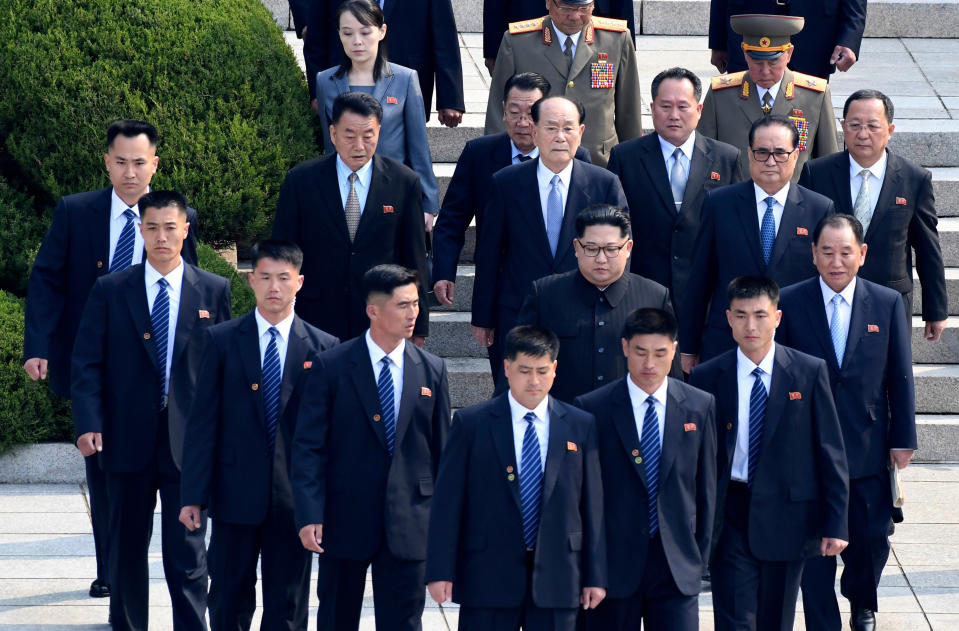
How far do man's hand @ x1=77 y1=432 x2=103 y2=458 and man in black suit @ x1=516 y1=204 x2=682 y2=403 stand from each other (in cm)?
202

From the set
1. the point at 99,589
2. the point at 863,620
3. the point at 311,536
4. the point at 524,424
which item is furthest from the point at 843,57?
the point at 99,589

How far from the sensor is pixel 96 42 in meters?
10.7

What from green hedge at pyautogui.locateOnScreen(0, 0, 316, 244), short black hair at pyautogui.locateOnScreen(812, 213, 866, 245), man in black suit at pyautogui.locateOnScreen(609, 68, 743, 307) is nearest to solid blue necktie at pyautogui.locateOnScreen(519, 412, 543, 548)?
short black hair at pyautogui.locateOnScreen(812, 213, 866, 245)

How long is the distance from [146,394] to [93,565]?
1.53m

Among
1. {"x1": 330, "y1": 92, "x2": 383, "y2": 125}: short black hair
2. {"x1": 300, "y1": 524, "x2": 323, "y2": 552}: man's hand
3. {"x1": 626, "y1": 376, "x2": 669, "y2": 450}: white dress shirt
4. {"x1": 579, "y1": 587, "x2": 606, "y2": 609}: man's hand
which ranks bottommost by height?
{"x1": 579, "y1": 587, "x2": 606, "y2": 609}: man's hand

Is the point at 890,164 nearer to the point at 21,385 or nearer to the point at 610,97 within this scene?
the point at 610,97

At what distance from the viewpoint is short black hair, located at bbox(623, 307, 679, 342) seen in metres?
6.79

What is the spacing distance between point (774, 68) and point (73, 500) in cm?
481

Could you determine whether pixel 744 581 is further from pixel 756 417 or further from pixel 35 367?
pixel 35 367

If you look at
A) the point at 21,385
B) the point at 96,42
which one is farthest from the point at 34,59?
the point at 21,385

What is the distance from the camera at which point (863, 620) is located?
26.2ft

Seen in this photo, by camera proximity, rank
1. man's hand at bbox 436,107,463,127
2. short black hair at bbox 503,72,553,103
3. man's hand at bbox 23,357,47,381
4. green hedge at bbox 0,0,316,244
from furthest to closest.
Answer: man's hand at bbox 436,107,463,127 → green hedge at bbox 0,0,316,244 → short black hair at bbox 503,72,553,103 → man's hand at bbox 23,357,47,381

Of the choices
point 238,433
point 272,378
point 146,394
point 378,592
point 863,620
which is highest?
point 272,378

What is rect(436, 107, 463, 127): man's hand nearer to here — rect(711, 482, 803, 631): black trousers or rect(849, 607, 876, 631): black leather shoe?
rect(711, 482, 803, 631): black trousers
